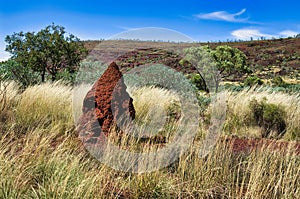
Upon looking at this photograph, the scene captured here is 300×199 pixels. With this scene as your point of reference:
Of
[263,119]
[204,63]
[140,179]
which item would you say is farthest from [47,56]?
[140,179]

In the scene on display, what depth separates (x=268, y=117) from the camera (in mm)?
8148

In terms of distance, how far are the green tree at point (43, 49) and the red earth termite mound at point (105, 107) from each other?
7601mm

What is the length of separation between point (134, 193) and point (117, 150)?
0.85 metres

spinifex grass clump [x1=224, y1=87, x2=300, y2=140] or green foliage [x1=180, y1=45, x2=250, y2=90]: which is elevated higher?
green foliage [x1=180, y1=45, x2=250, y2=90]

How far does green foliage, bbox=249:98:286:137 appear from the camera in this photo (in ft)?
26.8

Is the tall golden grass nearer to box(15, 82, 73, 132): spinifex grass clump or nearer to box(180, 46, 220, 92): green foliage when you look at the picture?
box(15, 82, 73, 132): spinifex grass clump

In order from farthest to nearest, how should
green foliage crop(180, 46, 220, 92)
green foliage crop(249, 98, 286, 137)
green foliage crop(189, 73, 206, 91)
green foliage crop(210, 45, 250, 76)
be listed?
green foliage crop(189, 73, 206, 91), green foliage crop(210, 45, 250, 76), green foliage crop(180, 46, 220, 92), green foliage crop(249, 98, 286, 137)

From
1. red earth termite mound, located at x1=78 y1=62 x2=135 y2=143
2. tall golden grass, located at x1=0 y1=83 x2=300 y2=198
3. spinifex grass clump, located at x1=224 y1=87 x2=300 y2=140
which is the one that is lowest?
spinifex grass clump, located at x1=224 y1=87 x2=300 y2=140

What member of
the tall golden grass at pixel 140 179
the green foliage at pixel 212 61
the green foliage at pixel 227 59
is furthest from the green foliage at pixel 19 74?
the tall golden grass at pixel 140 179

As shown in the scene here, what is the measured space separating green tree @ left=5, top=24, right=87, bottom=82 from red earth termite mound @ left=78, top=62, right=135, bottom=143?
24.9 ft

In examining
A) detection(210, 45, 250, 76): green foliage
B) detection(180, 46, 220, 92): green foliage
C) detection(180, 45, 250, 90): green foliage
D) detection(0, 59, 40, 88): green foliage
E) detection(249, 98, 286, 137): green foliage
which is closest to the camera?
detection(249, 98, 286, 137): green foliage

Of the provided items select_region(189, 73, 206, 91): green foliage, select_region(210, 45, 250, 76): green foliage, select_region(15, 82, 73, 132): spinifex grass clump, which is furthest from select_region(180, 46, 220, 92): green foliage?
select_region(15, 82, 73, 132): spinifex grass clump

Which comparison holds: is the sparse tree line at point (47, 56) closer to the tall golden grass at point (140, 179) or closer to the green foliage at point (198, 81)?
the green foliage at point (198, 81)

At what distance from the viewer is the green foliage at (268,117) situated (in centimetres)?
816
